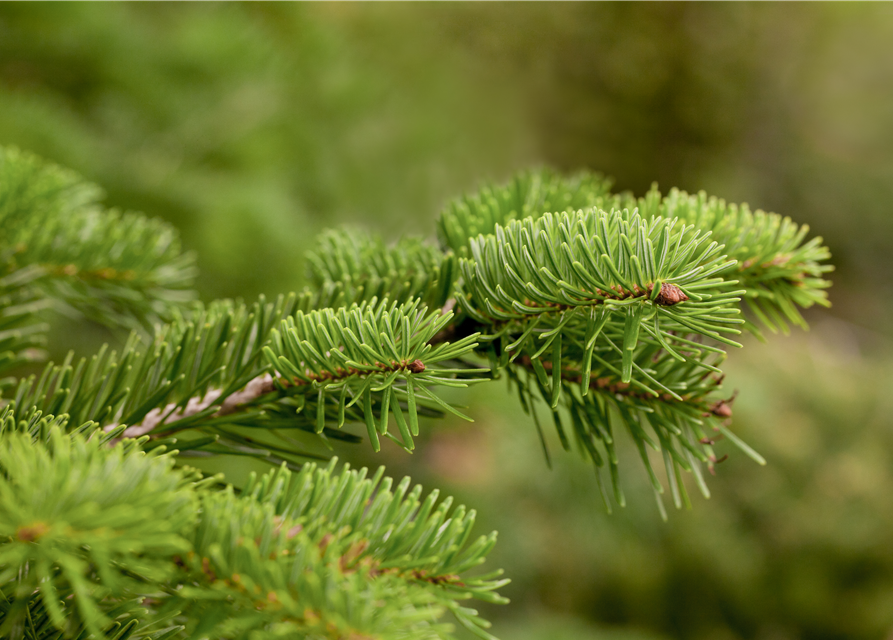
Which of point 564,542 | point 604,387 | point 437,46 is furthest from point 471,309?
point 437,46

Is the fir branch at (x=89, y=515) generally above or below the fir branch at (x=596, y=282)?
below

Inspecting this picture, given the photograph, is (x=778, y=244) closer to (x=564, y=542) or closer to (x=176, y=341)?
(x=176, y=341)

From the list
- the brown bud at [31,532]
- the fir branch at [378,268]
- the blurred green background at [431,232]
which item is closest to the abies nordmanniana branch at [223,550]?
the brown bud at [31,532]

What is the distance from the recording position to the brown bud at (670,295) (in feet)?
0.56

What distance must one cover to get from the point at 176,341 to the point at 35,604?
105mm

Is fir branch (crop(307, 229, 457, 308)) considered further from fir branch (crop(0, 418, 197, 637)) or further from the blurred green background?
the blurred green background

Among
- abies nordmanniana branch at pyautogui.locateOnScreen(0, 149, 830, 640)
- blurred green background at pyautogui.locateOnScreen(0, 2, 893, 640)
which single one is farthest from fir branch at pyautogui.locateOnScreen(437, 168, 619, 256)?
blurred green background at pyautogui.locateOnScreen(0, 2, 893, 640)

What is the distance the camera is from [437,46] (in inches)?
74.3

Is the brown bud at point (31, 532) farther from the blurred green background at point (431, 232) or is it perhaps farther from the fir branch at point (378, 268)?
the blurred green background at point (431, 232)

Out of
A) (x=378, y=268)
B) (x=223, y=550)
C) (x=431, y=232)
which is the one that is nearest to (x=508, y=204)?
(x=378, y=268)

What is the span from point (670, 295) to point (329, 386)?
0.12m

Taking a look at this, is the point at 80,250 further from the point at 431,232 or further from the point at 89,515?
the point at 431,232

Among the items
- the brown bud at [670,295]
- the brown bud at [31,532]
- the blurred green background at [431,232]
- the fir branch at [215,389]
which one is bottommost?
the brown bud at [31,532]

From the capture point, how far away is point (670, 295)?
17 centimetres
